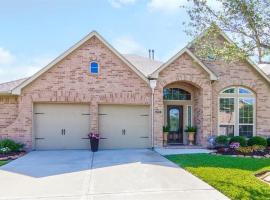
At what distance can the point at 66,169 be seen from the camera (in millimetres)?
8602

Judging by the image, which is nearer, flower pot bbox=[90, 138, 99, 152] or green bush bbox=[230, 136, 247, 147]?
flower pot bbox=[90, 138, 99, 152]

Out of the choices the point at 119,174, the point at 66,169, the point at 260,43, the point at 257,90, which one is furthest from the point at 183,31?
the point at 257,90

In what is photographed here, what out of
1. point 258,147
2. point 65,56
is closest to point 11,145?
point 65,56

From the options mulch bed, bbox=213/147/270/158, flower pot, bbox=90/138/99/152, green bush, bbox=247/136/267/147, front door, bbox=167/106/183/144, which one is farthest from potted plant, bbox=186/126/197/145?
flower pot, bbox=90/138/99/152

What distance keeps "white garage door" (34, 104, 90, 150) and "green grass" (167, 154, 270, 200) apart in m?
5.12

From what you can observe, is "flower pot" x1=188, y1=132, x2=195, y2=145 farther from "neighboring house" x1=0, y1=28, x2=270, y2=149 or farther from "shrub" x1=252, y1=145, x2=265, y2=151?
"shrub" x1=252, y1=145, x2=265, y2=151

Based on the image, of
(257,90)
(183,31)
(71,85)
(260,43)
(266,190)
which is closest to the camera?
(266,190)

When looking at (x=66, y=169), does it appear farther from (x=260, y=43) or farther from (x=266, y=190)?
(x=260, y=43)

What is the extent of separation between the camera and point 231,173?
8.02 meters

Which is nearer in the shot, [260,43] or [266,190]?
[266,190]

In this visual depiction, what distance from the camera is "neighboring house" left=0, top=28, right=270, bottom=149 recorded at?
13383mm

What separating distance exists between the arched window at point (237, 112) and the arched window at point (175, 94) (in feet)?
6.34

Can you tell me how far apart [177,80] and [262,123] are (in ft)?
18.6

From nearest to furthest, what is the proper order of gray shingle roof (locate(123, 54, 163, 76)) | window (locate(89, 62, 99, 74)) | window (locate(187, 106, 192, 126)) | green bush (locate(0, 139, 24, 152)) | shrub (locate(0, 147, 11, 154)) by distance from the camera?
shrub (locate(0, 147, 11, 154)) → green bush (locate(0, 139, 24, 152)) → window (locate(89, 62, 99, 74)) → window (locate(187, 106, 192, 126)) → gray shingle roof (locate(123, 54, 163, 76))
